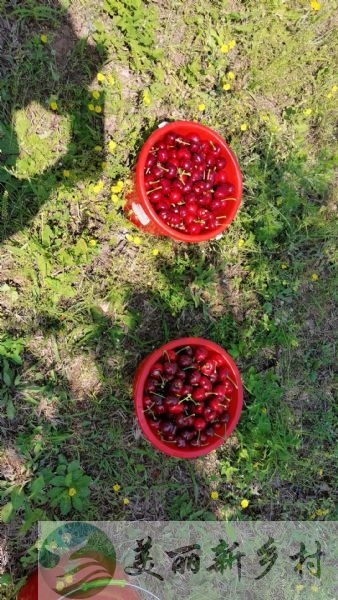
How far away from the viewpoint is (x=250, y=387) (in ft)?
11.4

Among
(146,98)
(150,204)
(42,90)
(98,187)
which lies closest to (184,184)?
(150,204)

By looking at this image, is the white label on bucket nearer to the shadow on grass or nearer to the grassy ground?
the grassy ground

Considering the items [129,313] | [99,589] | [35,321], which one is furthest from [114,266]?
[99,589]

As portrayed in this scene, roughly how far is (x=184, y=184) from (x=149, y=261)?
1.84ft

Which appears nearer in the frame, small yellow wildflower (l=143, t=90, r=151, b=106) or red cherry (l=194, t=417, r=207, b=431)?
red cherry (l=194, t=417, r=207, b=431)

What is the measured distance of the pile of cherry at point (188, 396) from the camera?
2971mm

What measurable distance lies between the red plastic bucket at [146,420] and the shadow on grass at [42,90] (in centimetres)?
108

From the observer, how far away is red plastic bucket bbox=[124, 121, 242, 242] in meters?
2.90

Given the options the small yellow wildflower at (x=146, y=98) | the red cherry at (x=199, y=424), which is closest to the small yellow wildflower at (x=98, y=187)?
the small yellow wildflower at (x=146, y=98)

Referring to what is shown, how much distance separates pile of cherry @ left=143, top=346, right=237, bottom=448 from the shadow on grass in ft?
3.88

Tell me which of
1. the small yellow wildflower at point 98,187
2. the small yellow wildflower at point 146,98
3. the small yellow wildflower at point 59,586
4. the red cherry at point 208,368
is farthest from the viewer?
the small yellow wildflower at point 146,98

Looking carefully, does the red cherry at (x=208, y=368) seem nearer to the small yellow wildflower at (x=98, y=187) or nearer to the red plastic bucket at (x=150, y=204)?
the red plastic bucket at (x=150, y=204)

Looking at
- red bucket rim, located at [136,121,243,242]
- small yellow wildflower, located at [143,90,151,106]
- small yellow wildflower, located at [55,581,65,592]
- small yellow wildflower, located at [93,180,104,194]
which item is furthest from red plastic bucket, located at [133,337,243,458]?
small yellow wildflower, located at [143,90,151,106]

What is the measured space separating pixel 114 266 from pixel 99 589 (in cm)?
176
